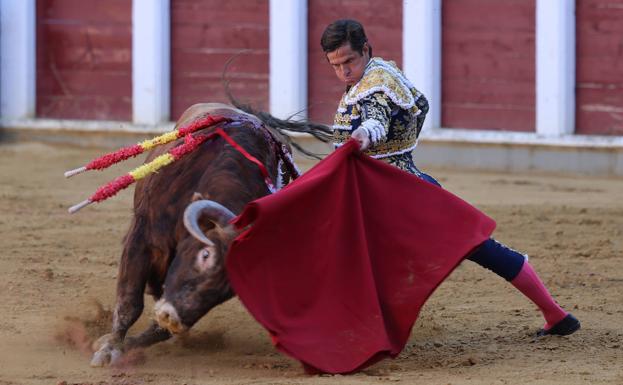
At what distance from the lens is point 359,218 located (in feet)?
13.4

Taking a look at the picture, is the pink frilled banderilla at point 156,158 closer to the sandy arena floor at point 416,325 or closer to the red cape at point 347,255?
the red cape at point 347,255

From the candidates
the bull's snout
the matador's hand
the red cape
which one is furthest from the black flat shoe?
the bull's snout

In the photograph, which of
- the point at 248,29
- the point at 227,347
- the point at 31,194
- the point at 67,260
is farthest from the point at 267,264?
the point at 248,29

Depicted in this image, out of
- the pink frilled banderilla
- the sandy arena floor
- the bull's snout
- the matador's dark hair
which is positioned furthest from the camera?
the pink frilled banderilla

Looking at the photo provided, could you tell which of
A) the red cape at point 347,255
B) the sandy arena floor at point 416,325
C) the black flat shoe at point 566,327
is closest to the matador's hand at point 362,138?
the red cape at point 347,255

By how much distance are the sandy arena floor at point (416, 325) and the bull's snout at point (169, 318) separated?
6.2 inches

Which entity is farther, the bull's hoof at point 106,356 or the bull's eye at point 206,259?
the bull's hoof at point 106,356

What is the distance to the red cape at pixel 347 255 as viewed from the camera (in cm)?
398

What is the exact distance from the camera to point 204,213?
13.4 feet

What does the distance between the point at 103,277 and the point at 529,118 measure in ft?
13.3

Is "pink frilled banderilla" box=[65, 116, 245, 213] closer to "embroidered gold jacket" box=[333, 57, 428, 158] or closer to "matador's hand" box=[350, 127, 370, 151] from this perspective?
"embroidered gold jacket" box=[333, 57, 428, 158]

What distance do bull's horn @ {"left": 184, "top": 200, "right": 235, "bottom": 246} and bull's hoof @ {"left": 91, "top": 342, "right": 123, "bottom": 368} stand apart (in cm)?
56

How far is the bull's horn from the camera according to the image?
398cm

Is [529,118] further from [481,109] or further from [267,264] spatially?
[267,264]
